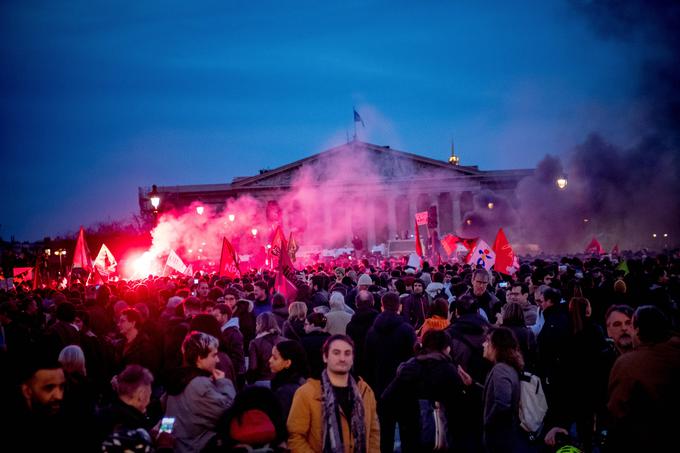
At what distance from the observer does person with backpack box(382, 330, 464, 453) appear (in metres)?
4.28

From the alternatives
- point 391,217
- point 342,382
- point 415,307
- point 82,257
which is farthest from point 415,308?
point 391,217

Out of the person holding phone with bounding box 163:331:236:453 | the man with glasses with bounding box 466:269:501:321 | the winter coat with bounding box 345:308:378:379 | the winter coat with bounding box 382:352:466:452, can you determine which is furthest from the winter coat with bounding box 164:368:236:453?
the man with glasses with bounding box 466:269:501:321

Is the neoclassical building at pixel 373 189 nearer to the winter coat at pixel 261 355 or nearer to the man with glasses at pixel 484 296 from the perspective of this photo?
the man with glasses at pixel 484 296

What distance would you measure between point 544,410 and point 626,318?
1057 mm

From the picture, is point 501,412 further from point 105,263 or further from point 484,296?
point 105,263

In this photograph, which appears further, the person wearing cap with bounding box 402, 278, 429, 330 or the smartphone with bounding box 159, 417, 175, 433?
the person wearing cap with bounding box 402, 278, 429, 330

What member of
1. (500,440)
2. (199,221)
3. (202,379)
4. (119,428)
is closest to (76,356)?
(202,379)

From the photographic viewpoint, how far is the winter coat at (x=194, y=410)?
3961mm

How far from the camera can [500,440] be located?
4.34 m

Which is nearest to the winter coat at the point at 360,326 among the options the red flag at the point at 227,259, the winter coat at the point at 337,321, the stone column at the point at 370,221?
the winter coat at the point at 337,321

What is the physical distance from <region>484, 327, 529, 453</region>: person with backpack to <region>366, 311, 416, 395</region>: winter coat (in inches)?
59.9

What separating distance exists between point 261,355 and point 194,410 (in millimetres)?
1814

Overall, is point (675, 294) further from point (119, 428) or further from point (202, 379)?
point (119, 428)

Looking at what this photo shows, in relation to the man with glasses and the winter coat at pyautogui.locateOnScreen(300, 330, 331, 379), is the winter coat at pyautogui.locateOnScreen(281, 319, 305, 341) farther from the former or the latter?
the man with glasses
